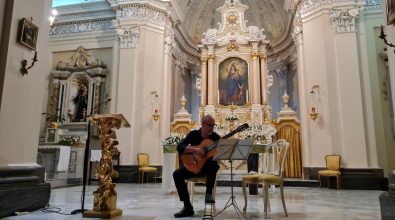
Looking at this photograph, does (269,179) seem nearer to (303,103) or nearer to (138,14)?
(303,103)

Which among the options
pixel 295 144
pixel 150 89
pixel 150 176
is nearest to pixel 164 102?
pixel 150 89

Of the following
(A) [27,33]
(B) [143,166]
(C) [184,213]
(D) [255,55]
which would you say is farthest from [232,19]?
(C) [184,213]

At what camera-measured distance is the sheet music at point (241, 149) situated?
3.56 metres

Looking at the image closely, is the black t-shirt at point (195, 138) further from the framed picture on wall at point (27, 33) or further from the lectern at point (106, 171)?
the framed picture on wall at point (27, 33)

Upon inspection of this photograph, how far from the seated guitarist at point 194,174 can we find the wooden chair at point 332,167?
17.5ft

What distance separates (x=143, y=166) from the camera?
393 inches

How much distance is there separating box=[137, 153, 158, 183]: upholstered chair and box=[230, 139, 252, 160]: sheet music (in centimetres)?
652

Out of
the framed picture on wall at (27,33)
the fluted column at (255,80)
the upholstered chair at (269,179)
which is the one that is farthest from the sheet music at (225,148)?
the fluted column at (255,80)

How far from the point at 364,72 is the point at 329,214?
6237 millimetres

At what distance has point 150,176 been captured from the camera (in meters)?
10.2

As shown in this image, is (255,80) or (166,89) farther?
(255,80)

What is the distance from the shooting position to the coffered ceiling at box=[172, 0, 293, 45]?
14.1 metres

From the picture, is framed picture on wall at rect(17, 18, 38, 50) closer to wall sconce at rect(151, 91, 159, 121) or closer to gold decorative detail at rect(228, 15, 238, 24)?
wall sconce at rect(151, 91, 159, 121)

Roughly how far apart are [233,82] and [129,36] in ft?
14.1
